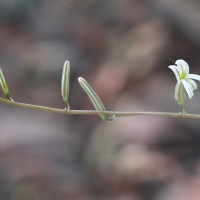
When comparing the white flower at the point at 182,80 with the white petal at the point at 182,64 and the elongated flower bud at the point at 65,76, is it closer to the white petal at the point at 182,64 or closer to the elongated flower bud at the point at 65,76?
the white petal at the point at 182,64

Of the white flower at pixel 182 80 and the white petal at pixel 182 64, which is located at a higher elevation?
the white petal at pixel 182 64

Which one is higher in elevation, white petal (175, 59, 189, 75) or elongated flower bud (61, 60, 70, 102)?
white petal (175, 59, 189, 75)

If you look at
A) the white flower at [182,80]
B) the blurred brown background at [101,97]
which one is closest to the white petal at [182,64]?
the white flower at [182,80]

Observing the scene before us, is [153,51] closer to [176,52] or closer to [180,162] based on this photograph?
[176,52]

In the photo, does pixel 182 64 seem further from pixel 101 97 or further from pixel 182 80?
pixel 101 97

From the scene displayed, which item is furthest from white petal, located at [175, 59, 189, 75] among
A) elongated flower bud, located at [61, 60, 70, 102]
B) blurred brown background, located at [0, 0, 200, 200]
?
blurred brown background, located at [0, 0, 200, 200]

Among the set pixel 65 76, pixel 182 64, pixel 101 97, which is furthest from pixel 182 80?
pixel 101 97

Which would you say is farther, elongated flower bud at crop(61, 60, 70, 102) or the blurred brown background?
the blurred brown background

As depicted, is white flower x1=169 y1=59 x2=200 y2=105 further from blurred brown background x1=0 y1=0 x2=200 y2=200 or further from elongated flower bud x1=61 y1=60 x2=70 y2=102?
blurred brown background x1=0 y1=0 x2=200 y2=200
